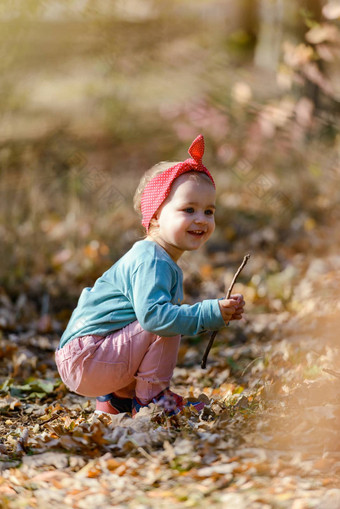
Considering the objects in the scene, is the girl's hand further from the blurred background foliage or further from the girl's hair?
the blurred background foliage

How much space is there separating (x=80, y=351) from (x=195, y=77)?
10401 millimetres

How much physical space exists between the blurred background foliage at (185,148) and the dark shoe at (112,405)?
7.72ft

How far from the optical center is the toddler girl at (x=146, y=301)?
3074 millimetres

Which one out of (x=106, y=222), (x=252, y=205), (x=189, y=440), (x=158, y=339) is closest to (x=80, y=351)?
(x=158, y=339)

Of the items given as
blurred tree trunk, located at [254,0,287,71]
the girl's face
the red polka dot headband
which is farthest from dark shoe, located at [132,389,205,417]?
blurred tree trunk, located at [254,0,287,71]

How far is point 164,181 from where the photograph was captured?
10.4 ft

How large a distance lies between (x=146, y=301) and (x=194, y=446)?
2.30ft

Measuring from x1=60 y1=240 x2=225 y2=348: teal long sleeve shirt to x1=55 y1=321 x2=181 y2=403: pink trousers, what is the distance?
0.07m

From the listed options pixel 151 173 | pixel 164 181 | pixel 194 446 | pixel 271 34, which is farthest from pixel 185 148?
pixel 194 446

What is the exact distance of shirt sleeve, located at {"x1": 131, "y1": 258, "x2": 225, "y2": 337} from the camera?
115 inches

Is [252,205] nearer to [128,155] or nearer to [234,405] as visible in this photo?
[128,155]

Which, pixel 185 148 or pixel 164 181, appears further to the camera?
pixel 185 148

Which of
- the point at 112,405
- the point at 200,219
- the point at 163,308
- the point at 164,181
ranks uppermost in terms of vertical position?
the point at 164,181

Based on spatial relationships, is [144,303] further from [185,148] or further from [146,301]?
[185,148]
